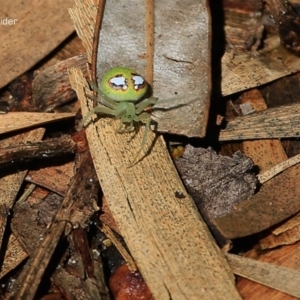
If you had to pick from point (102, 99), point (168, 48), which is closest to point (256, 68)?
point (168, 48)

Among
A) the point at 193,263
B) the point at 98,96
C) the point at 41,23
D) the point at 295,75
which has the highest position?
the point at 41,23

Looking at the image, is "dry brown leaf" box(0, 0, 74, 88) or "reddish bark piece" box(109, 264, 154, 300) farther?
"dry brown leaf" box(0, 0, 74, 88)

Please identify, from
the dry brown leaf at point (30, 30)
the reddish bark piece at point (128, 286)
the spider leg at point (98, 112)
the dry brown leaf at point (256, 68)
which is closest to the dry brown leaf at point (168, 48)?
the spider leg at point (98, 112)

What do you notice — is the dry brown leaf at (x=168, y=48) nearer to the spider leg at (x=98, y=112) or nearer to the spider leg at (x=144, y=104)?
the spider leg at (x=144, y=104)

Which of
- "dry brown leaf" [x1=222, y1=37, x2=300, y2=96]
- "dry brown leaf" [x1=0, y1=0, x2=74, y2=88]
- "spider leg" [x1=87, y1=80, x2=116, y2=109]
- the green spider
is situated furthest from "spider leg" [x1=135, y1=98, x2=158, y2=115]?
"dry brown leaf" [x1=0, y1=0, x2=74, y2=88]

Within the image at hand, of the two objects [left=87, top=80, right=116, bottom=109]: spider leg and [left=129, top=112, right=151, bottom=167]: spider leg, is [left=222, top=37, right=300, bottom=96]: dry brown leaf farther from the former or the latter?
[left=87, top=80, right=116, bottom=109]: spider leg

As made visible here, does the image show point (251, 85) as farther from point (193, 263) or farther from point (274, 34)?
point (193, 263)

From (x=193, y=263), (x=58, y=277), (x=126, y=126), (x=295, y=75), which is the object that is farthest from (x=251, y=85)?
(x=58, y=277)

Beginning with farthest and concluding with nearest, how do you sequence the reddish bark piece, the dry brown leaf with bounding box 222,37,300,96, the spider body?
the dry brown leaf with bounding box 222,37,300,96
the spider body
the reddish bark piece

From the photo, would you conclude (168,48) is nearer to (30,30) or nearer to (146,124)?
(146,124)
